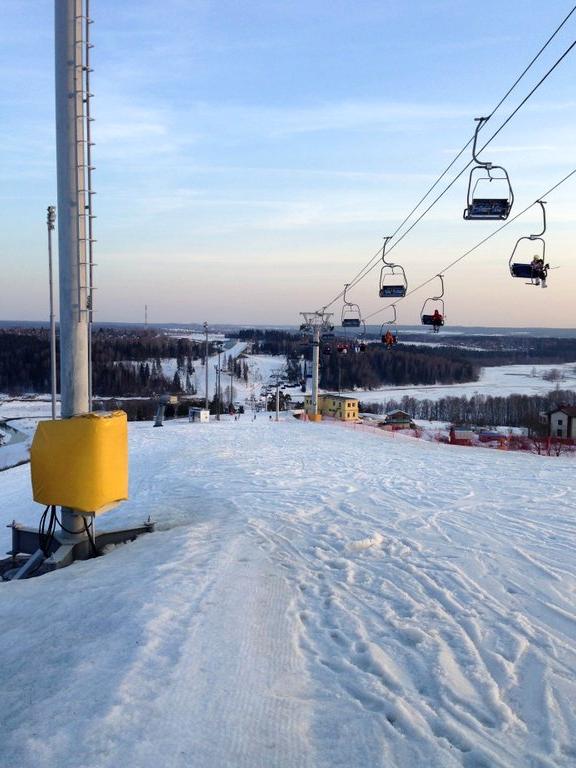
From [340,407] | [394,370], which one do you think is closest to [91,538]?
[340,407]

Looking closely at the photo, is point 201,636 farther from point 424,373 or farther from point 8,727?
point 424,373

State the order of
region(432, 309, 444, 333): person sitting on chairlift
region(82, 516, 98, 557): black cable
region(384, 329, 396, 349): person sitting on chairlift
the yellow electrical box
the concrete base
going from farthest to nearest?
region(384, 329, 396, 349): person sitting on chairlift
region(432, 309, 444, 333): person sitting on chairlift
region(82, 516, 98, 557): black cable
the concrete base
the yellow electrical box

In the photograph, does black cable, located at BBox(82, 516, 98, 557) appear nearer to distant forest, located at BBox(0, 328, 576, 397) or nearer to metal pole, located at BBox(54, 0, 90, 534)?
metal pole, located at BBox(54, 0, 90, 534)

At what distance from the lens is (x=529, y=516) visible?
898 cm

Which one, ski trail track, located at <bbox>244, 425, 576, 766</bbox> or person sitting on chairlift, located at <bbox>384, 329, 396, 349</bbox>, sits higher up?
person sitting on chairlift, located at <bbox>384, 329, 396, 349</bbox>

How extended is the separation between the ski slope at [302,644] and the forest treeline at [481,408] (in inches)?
2982

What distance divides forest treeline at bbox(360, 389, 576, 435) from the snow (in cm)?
703

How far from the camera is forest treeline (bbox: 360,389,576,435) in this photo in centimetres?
8488

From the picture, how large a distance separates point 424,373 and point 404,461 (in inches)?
5027

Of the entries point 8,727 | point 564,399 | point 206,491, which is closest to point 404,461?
point 206,491

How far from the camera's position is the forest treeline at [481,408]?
8488 cm

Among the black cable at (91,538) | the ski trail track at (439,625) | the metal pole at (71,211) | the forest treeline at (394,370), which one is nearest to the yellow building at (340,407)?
the ski trail track at (439,625)

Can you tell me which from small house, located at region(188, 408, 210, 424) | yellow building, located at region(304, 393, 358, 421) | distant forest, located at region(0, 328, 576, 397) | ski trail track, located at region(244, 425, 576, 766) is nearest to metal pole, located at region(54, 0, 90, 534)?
ski trail track, located at region(244, 425, 576, 766)

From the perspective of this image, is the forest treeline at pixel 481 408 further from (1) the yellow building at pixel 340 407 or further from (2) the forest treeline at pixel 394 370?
(1) the yellow building at pixel 340 407
